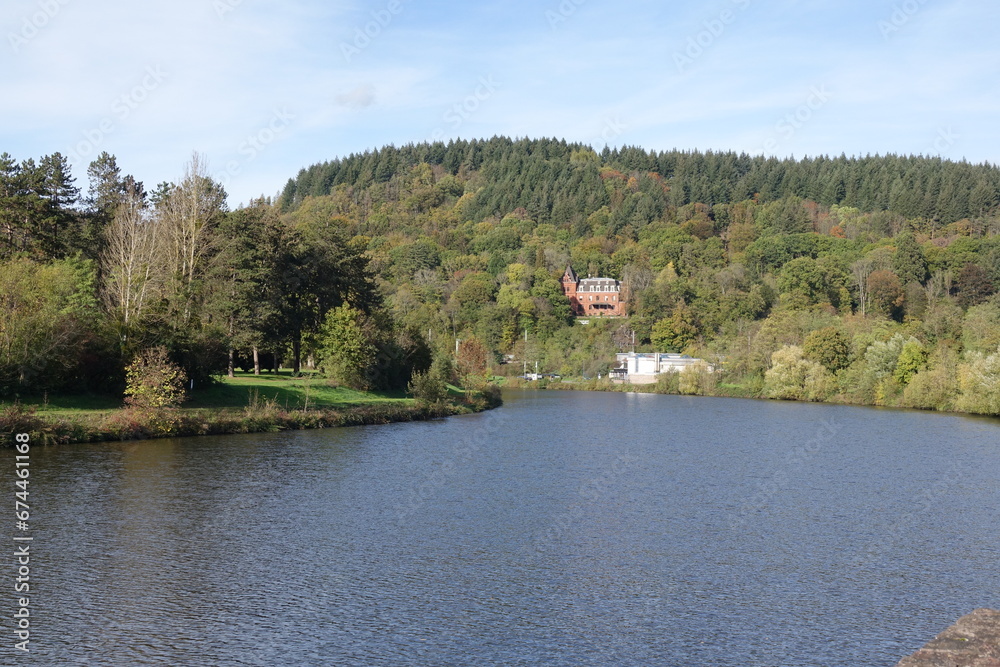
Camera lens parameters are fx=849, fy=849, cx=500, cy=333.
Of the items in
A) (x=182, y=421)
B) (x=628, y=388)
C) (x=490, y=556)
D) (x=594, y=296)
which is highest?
(x=594, y=296)

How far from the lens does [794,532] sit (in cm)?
2527

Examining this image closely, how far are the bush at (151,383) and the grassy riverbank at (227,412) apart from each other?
52 centimetres

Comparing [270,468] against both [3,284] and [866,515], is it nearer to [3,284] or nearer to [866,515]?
[3,284]

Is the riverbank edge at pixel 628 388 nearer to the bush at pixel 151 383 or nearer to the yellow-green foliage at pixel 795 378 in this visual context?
the yellow-green foliage at pixel 795 378

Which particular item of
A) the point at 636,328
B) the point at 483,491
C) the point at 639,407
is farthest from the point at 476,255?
the point at 483,491

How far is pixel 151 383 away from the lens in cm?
4100

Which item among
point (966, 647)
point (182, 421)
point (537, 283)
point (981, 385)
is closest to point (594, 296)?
point (537, 283)

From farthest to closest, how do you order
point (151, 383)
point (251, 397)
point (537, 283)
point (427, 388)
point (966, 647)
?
1. point (537, 283)
2. point (427, 388)
3. point (251, 397)
4. point (151, 383)
5. point (966, 647)

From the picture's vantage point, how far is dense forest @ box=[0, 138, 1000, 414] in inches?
1989

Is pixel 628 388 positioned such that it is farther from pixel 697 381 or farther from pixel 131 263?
pixel 131 263

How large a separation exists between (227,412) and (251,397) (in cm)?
422

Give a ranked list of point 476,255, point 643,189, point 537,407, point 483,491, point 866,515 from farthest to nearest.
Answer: point 643,189 → point 476,255 → point 537,407 → point 483,491 → point 866,515

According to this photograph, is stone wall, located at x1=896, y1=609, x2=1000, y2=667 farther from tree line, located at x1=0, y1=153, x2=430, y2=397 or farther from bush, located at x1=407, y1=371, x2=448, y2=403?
bush, located at x1=407, y1=371, x2=448, y2=403

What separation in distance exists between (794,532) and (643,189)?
17930 cm
